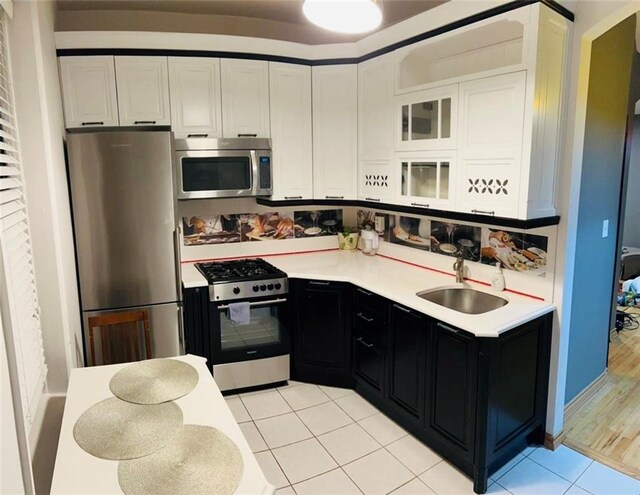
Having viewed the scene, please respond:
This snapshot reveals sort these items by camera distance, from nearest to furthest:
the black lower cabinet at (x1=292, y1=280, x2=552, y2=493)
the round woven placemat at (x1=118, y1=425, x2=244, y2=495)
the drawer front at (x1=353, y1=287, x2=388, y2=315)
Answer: the round woven placemat at (x1=118, y1=425, x2=244, y2=495), the black lower cabinet at (x1=292, y1=280, x2=552, y2=493), the drawer front at (x1=353, y1=287, x2=388, y2=315)

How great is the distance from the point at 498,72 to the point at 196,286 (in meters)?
2.33

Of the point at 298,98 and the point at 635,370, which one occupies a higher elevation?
the point at 298,98

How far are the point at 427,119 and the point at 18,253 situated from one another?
2.42 m

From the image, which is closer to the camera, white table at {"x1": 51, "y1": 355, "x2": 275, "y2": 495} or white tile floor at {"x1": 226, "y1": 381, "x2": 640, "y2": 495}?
white table at {"x1": 51, "y1": 355, "x2": 275, "y2": 495}

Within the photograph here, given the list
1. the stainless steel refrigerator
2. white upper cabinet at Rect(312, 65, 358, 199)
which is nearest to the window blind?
the stainless steel refrigerator

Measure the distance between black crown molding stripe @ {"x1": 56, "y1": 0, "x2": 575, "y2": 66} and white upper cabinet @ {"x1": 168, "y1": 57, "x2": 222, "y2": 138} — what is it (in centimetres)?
5

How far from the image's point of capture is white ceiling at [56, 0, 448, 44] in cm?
338

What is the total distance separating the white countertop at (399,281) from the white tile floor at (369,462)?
2.89 ft

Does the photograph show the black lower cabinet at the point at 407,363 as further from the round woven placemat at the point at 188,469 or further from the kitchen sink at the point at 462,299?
the round woven placemat at the point at 188,469

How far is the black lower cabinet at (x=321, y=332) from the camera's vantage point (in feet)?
10.9

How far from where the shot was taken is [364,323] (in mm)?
3180

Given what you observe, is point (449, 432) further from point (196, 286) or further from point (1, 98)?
point (1, 98)

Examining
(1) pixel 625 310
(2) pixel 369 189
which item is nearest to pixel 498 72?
(2) pixel 369 189

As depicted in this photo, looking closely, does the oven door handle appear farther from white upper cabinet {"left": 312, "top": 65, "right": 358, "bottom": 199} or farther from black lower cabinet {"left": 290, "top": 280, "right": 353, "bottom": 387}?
white upper cabinet {"left": 312, "top": 65, "right": 358, "bottom": 199}
